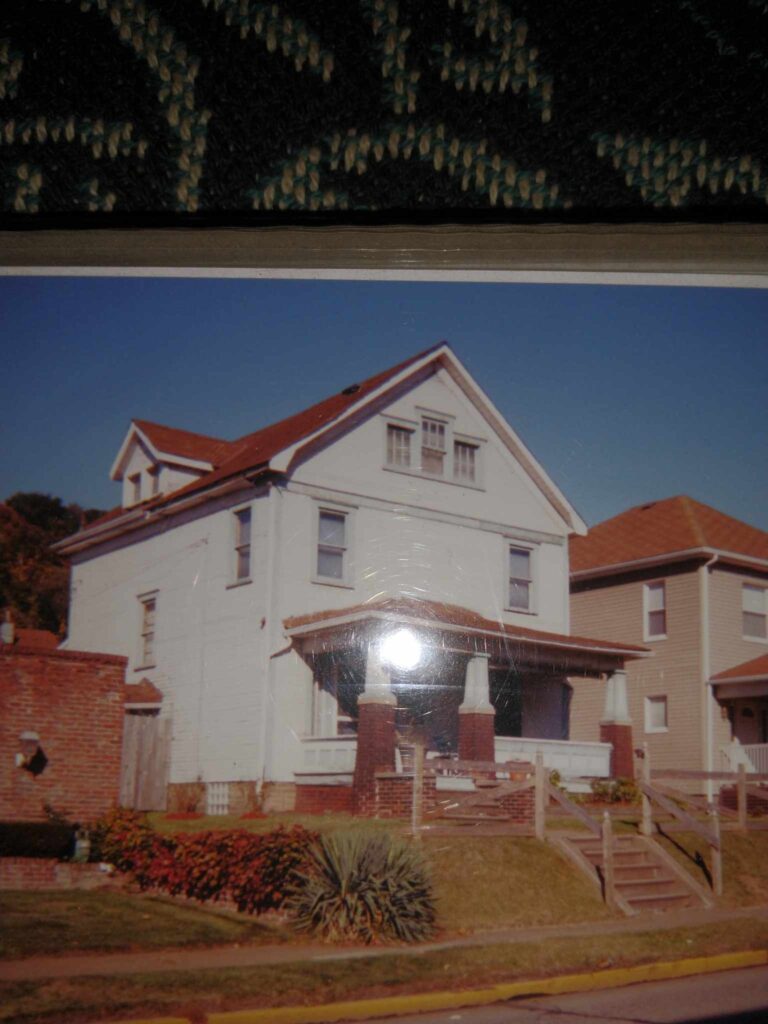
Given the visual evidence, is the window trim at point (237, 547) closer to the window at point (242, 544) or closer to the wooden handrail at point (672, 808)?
the window at point (242, 544)

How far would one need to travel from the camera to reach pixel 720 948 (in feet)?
7.98

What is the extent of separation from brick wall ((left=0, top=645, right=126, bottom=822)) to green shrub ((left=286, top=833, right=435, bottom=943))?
0.58 metres

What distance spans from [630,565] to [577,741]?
0.48 m

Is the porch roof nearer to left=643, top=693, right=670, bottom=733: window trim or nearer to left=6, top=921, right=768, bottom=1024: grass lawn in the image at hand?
left=643, top=693, right=670, bottom=733: window trim

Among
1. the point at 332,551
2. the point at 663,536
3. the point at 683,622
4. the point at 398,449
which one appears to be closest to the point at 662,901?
the point at 683,622

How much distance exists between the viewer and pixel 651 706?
2.61 meters

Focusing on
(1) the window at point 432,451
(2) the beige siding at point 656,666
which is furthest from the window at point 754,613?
(1) the window at point 432,451

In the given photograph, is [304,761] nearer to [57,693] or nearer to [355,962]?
[355,962]

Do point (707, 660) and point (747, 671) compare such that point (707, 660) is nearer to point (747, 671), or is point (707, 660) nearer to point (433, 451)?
point (747, 671)

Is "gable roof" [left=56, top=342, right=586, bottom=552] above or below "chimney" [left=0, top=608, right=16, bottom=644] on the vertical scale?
above

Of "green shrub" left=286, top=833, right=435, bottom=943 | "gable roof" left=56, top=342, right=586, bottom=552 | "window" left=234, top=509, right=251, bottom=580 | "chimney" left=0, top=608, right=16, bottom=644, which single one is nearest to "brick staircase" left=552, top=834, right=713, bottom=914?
"green shrub" left=286, top=833, right=435, bottom=943

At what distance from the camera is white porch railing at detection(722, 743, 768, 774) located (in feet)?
8.25

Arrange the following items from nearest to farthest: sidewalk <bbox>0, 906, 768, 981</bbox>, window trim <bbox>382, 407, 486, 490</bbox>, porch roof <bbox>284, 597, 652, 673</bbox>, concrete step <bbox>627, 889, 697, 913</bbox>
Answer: sidewalk <bbox>0, 906, 768, 981</bbox>, concrete step <bbox>627, 889, 697, 913</bbox>, porch roof <bbox>284, 597, 652, 673</bbox>, window trim <bbox>382, 407, 486, 490</bbox>

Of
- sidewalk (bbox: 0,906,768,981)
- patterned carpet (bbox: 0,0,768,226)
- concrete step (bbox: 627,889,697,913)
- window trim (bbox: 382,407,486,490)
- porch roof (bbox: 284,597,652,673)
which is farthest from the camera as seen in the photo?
window trim (bbox: 382,407,486,490)
